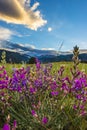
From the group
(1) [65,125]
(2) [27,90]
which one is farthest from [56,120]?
(2) [27,90]

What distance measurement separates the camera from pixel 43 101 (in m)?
5.21

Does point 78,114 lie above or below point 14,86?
below

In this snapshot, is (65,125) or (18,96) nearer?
(65,125)

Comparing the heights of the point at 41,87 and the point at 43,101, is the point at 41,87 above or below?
above

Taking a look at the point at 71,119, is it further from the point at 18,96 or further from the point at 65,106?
the point at 18,96

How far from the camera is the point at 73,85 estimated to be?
5.05 m

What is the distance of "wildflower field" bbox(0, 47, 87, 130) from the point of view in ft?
15.6

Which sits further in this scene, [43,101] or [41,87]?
[41,87]

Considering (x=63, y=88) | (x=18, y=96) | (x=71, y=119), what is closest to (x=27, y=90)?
(x=18, y=96)

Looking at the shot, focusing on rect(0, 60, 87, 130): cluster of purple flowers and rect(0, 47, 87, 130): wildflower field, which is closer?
rect(0, 47, 87, 130): wildflower field

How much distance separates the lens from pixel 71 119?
196 inches

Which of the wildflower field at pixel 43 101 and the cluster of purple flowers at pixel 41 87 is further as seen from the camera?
the cluster of purple flowers at pixel 41 87

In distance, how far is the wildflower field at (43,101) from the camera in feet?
15.6

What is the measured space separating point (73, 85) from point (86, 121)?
63 cm
